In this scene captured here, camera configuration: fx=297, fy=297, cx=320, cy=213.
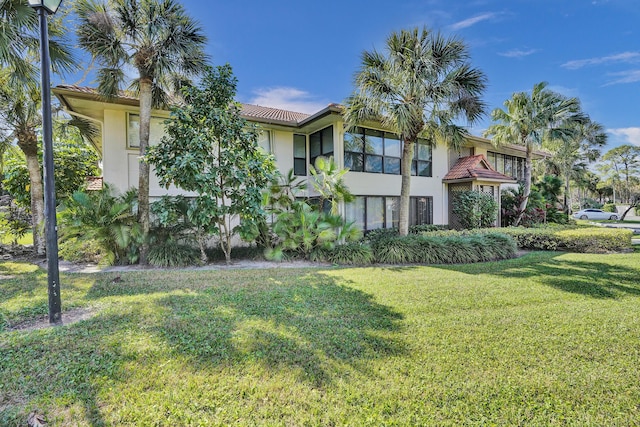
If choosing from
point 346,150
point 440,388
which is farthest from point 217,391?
point 346,150

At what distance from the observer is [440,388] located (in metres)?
2.88

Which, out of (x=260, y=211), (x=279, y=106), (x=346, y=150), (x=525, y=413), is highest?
(x=279, y=106)

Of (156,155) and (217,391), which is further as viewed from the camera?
(156,155)

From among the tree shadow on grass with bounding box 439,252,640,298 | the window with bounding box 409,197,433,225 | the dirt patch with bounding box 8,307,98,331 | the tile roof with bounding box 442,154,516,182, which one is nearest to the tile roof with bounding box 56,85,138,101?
the dirt patch with bounding box 8,307,98,331

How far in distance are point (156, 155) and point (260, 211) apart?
3.14 metres

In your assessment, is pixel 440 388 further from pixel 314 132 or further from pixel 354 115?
pixel 314 132

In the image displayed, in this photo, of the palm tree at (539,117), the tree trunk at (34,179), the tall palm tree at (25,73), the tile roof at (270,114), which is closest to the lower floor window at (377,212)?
the tile roof at (270,114)

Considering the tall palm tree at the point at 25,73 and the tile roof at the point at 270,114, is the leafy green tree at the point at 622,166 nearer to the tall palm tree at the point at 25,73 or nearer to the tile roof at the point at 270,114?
the tile roof at the point at 270,114

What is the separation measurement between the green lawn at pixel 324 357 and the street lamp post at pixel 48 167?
534 millimetres

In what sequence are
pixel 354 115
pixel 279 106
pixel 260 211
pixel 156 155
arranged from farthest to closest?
pixel 279 106
pixel 354 115
pixel 260 211
pixel 156 155

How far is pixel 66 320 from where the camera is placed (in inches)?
177

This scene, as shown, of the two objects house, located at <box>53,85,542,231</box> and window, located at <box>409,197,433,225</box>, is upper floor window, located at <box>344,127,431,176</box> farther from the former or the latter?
window, located at <box>409,197,433,225</box>

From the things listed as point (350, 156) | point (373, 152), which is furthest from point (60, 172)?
point (373, 152)

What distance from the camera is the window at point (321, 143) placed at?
13188 millimetres
